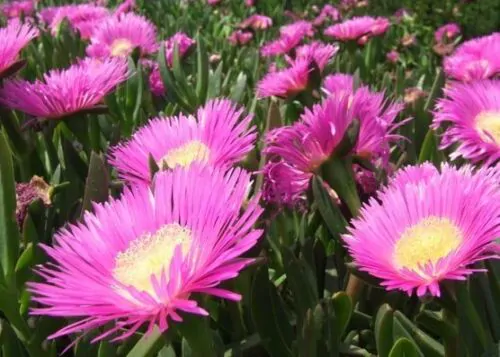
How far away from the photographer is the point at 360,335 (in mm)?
666

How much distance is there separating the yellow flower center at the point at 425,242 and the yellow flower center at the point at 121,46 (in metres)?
Answer: 0.96

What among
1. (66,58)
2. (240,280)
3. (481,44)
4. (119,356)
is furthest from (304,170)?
(66,58)

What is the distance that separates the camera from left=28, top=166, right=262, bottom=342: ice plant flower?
0.41m

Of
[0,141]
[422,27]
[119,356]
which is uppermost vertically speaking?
[0,141]

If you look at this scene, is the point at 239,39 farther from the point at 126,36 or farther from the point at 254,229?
the point at 254,229

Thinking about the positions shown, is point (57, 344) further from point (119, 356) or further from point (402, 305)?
point (402, 305)

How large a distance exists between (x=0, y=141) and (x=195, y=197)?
0.22 metres

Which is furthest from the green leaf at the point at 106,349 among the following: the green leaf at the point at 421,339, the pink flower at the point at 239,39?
the pink flower at the point at 239,39

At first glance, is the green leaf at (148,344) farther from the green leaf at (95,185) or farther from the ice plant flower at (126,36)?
the ice plant flower at (126,36)

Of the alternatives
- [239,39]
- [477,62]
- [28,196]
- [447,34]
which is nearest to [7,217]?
[28,196]

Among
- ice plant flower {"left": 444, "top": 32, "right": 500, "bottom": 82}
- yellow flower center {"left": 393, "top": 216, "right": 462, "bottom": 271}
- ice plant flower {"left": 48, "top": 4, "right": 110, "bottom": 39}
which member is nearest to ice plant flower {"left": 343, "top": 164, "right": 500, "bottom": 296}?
yellow flower center {"left": 393, "top": 216, "right": 462, "bottom": 271}

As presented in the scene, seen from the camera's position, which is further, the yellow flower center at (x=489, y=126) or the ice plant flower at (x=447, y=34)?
the ice plant flower at (x=447, y=34)

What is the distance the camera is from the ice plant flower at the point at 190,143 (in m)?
0.63

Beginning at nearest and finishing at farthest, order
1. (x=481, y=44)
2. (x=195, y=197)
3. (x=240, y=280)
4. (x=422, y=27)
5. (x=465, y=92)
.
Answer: (x=195, y=197)
(x=240, y=280)
(x=465, y=92)
(x=481, y=44)
(x=422, y=27)
